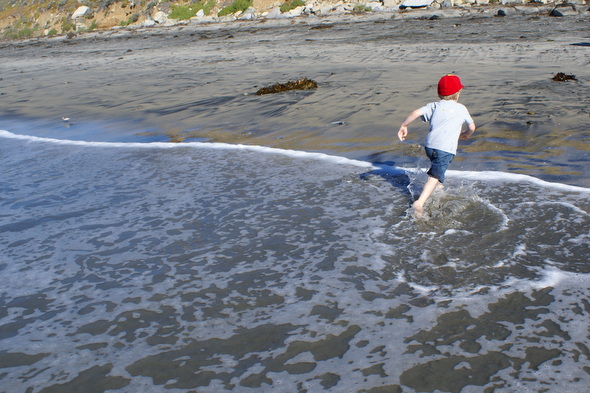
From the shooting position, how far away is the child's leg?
4566 mm

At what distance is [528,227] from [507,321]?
140 centimetres

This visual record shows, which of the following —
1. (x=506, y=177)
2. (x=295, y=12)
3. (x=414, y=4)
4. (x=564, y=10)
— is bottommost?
(x=506, y=177)

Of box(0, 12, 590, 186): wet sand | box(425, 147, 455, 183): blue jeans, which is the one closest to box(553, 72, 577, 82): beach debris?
box(0, 12, 590, 186): wet sand

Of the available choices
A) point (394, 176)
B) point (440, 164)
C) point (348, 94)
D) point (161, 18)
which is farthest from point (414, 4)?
point (440, 164)

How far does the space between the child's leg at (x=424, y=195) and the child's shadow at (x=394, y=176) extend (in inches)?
13.2

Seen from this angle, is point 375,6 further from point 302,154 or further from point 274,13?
point 302,154

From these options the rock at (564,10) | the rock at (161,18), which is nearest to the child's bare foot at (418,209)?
the rock at (564,10)

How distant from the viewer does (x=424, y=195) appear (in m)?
4.71

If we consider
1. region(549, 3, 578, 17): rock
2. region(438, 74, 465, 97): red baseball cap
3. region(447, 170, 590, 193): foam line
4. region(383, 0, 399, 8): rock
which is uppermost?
region(383, 0, 399, 8): rock

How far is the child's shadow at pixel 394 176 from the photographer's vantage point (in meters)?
5.34

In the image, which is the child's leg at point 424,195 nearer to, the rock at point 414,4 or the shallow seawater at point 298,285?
the shallow seawater at point 298,285

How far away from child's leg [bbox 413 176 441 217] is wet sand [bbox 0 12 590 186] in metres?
1.23

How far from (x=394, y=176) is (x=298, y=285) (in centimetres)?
247

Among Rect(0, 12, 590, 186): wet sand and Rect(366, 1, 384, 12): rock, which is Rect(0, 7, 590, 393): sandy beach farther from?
Rect(366, 1, 384, 12): rock
